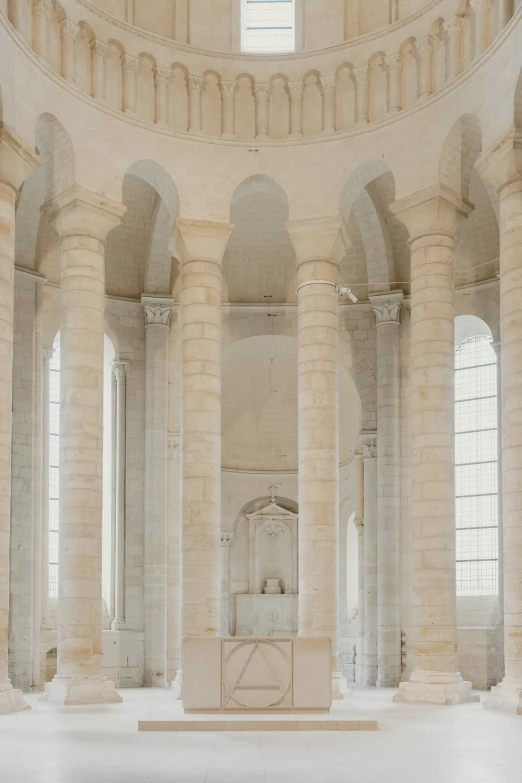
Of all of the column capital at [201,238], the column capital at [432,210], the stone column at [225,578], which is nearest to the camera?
the column capital at [432,210]

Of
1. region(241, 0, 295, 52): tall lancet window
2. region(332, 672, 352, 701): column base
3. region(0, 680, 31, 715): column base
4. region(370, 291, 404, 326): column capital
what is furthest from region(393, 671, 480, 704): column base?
region(241, 0, 295, 52): tall lancet window

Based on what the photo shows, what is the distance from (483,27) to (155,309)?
41.3 ft

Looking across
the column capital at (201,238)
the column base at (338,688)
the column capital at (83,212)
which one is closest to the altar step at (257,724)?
the column base at (338,688)

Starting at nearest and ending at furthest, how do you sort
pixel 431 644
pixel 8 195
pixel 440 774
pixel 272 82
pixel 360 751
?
pixel 440 774 → pixel 360 751 → pixel 8 195 → pixel 431 644 → pixel 272 82

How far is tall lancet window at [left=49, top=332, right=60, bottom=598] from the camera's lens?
1219 inches

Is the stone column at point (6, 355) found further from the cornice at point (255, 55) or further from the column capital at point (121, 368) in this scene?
the column capital at point (121, 368)

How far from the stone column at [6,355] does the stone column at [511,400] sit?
8848 mm

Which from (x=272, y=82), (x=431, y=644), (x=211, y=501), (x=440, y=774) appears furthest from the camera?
(x=272, y=82)

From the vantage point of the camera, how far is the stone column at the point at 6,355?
20875 mm

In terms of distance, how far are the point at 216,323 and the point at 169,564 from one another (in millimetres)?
8194

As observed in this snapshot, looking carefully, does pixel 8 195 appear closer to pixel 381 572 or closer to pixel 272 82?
pixel 272 82

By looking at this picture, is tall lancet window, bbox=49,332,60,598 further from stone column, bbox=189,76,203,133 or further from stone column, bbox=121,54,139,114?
stone column, bbox=121,54,139,114

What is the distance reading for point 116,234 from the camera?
32.6m

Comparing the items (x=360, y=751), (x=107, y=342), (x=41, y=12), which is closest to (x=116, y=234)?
(x=107, y=342)
